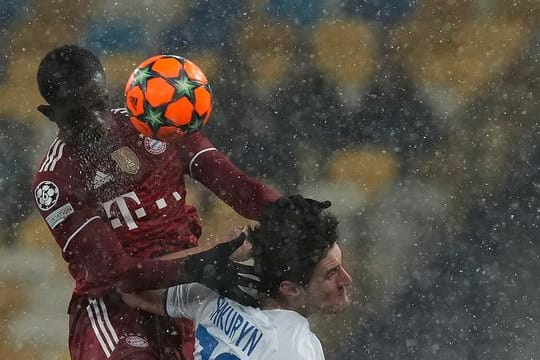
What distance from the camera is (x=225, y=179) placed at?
12.3 feet

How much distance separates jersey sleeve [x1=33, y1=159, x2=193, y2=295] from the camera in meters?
3.44

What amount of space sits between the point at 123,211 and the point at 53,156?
319 millimetres

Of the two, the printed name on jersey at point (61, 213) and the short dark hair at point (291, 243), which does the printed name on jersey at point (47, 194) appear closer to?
the printed name on jersey at point (61, 213)

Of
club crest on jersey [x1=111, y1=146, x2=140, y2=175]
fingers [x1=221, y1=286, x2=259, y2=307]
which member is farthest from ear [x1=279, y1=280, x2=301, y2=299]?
club crest on jersey [x1=111, y1=146, x2=140, y2=175]

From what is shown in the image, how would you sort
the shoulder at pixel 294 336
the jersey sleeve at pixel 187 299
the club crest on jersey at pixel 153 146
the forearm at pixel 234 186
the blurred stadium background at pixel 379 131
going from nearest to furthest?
the shoulder at pixel 294 336
the jersey sleeve at pixel 187 299
the forearm at pixel 234 186
the club crest on jersey at pixel 153 146
the blurred stadium background at pixel 379 131

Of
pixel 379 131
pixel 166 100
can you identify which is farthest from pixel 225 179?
pixel 379 131

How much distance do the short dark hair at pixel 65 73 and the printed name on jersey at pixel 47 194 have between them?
30 cm

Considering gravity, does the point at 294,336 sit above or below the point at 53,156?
below

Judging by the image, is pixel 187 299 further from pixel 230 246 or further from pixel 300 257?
pixel 300 257

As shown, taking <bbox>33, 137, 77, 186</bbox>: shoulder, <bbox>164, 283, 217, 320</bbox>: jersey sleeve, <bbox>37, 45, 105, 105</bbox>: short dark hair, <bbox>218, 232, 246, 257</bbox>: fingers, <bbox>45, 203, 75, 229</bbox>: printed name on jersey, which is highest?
A: <bbox>37, 45, 105, 105</bbox>: short dark hair

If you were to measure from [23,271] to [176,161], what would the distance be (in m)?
3.54

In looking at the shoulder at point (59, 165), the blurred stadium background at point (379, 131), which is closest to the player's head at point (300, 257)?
the shoulder at point (59, 165)

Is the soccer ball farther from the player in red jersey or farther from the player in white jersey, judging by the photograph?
the player in white jersey

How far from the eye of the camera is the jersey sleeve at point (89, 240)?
3.44 m
